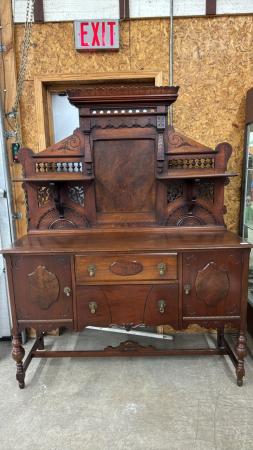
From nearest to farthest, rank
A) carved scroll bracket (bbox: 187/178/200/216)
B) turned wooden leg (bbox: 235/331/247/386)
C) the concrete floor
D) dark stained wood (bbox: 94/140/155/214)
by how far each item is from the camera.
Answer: the concrete floor < turned wooden leg (bbox: 235/331/247/386) < carved scroll bracket (bbox: 187/178/200/216) < dark stained wood (bbox: 94/140/155/214)

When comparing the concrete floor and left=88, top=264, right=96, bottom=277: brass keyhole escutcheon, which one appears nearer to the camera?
the concrete floor

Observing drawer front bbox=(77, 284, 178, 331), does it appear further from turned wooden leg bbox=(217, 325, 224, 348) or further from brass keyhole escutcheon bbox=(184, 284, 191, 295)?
turned wooden leg bbox=(217, 325, 224, 348)

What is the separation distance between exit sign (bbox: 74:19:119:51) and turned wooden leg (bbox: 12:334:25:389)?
2.48 m

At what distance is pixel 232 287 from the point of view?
2.00 metres

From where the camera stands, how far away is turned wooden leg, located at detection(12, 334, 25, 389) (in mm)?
2092

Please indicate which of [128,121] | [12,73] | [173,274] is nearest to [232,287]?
[173,274]

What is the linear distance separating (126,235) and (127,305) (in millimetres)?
563

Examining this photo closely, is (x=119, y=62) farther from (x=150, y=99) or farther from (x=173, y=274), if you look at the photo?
(x=173, y=274)

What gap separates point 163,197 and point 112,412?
1653 millimetres

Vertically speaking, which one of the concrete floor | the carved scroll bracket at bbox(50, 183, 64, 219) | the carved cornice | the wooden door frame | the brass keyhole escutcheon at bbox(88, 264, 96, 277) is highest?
the wooden door frame

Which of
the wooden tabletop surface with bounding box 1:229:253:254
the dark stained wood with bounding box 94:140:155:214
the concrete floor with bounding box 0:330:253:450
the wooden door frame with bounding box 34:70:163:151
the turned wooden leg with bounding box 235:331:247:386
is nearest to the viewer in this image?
the concrete floor with bounding box 0:330:253:450

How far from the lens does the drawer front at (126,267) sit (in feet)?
6.42

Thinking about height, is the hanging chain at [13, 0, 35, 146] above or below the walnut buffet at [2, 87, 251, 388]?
above

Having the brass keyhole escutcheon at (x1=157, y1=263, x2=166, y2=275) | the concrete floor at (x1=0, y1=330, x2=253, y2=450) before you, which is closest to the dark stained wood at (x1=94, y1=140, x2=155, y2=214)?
the brass keyhole escutcheon at (x1=157, y1=263, x2=166, y2=275)
